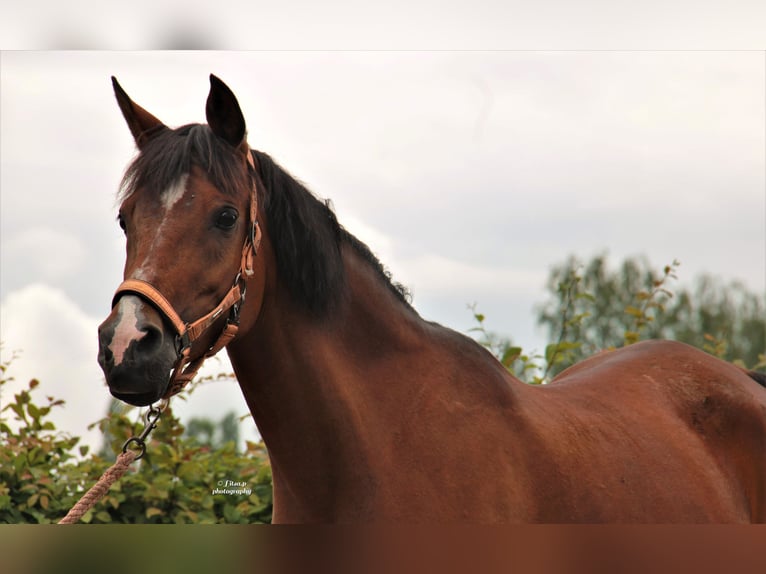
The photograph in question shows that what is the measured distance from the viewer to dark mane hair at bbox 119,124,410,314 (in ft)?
9.32

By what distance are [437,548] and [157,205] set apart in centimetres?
151

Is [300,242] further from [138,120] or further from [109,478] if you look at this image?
[109,478]

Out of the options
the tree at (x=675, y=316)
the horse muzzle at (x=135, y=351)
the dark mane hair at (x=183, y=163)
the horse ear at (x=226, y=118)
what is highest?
the tree at (x=675, y=316)

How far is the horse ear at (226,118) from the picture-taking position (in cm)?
294

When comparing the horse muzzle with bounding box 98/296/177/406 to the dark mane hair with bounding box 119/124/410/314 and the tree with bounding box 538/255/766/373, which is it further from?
the tree with bounding box 538/255/766/373

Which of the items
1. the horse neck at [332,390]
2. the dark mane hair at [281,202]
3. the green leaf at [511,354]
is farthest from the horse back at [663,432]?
the dark mane hair at [281,202]

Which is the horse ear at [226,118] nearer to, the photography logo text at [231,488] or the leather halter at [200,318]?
the leather halter at [200,318]

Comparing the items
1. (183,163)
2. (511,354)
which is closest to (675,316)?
(511,354)

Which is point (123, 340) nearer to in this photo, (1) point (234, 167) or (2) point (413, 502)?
(1) point (234, 167)

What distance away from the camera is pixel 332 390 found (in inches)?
116

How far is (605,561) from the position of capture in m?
1.99

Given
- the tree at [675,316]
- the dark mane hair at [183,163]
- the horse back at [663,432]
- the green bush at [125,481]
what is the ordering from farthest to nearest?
the tree at [675,316] < the green bush at [125,481] < the horse back at [663,432] < the dark mane hair at [183,163]

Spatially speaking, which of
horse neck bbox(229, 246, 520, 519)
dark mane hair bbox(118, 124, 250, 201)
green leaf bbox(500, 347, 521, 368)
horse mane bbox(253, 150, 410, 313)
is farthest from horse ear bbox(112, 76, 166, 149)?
green leaf bbox(500, 347, 521, 368)

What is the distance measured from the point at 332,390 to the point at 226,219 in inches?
27.6
